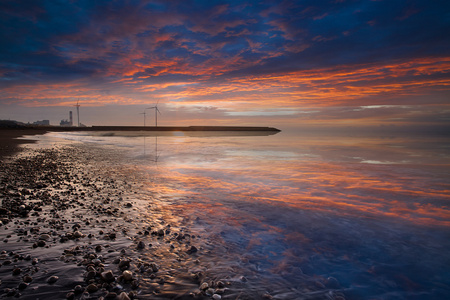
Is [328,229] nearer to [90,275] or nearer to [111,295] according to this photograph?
[111,295]

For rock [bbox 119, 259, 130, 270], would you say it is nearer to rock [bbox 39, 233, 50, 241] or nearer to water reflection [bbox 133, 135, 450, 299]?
water reflection [bbox 133, 135, 450, 299]

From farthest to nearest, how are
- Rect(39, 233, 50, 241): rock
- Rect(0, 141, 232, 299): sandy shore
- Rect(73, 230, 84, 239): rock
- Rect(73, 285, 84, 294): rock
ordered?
Rect(73, 230, 84, 239): rock
Rect(39, 233, 50, 241): rock
Rect(0, 141, 232, 299): sandy shore
Rect(73, 285, 84, 294): rock

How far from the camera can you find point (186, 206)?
427 inches

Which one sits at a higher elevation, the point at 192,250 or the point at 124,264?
the point at 124,264

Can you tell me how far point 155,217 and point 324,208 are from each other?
24.4 ft

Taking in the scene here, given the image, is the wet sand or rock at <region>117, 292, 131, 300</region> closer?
rock at <region>117, 292, 131, 300</region>

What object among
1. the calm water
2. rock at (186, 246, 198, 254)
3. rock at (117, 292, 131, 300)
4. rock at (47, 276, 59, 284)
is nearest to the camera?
rock at (117, 292, 131, 300)

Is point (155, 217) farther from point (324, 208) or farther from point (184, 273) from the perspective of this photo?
point (324, 208)

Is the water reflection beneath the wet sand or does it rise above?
beneath

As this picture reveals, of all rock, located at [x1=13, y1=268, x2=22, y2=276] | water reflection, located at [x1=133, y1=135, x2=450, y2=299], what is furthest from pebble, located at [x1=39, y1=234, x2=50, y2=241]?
water reflection, located at [x1=133, y1=135, x2=450, y2=299]

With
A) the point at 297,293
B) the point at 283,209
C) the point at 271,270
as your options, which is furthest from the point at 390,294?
the point at 283,209

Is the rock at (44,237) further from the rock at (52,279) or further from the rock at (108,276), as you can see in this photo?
the rock at (108,276)

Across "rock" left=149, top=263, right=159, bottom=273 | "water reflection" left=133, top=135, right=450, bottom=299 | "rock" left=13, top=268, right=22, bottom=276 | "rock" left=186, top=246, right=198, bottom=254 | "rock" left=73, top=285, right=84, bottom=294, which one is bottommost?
"water reflection" left=133, top=135, right=450, bottom=299

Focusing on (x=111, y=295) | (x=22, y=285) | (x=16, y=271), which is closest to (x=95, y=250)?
(x=16, y=271)
